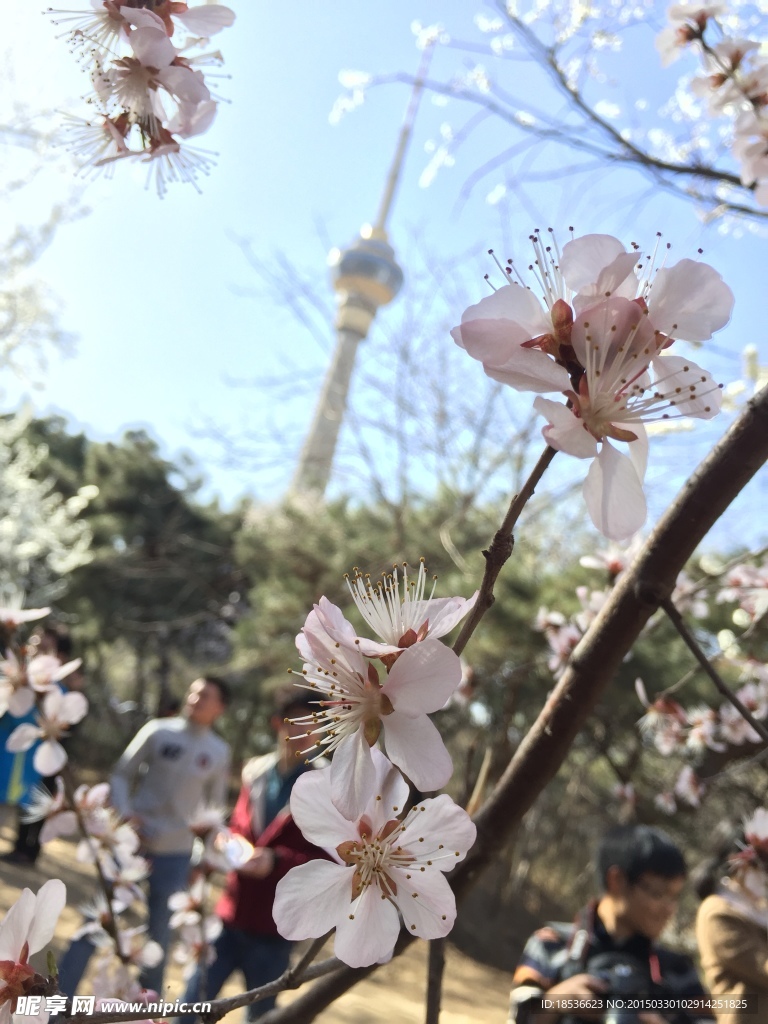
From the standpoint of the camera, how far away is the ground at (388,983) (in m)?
3.35

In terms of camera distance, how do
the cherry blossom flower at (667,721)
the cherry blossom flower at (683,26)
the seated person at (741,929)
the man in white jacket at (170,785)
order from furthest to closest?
the man in white jacket at (170,785) → the cherry blossom flower at (667,721) → the cherry blossom flower at (683,26) → the seated person at (741,929)

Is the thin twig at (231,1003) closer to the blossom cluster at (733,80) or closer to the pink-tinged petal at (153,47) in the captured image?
the pink-tinged petal at (153,47)

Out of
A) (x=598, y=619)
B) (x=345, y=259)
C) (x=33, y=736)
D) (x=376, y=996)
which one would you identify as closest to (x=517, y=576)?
(x=376, y=996)

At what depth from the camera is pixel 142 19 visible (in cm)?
61

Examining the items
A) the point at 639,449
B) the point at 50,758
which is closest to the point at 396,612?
the point at 639,449

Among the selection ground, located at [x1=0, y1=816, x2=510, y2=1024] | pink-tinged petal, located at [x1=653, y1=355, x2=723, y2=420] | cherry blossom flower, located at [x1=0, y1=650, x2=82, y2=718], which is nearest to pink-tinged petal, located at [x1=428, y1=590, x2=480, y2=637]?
pink-tinged petal, located at [x1=653, y1=355, x2=723, y2=420]

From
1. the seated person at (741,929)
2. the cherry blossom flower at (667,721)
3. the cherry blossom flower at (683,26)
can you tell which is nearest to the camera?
Result: the seated person at (741,929)

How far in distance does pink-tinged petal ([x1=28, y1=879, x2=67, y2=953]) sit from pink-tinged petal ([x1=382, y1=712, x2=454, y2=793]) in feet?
0.89

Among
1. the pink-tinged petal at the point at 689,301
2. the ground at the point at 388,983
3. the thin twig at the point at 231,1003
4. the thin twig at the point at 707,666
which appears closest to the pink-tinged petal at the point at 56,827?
the thin twig at the point at 231,1003

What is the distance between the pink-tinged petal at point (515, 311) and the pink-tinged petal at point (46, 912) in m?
0.49

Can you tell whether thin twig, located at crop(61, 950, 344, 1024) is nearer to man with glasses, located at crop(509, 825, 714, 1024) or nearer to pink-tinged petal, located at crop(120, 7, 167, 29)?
pink-tinged petal, located at crop(120, 7, 167, 29)

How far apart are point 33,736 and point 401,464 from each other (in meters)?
4.96

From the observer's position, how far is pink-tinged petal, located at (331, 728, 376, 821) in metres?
0.42

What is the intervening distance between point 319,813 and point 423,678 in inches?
5.8
